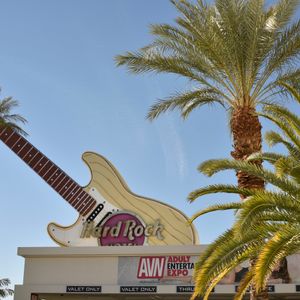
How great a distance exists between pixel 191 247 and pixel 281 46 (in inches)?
359

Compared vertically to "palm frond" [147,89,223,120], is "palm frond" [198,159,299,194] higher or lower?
lower

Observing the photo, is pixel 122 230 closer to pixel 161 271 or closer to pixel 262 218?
pixel 161 271

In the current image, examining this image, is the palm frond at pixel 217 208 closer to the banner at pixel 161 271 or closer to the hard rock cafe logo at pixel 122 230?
the banner at pixel 161 271

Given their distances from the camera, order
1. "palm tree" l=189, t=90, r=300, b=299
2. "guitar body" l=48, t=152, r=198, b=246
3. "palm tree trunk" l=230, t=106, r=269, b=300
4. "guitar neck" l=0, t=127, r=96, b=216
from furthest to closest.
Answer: "guitar neck" l=0, t=127, r=96, b=216, "guitar body" l=48, t=152, r=198, b=246, "palm tree trunk" l=230, t=106, r=269, b=300, "palm tree" l=189, t=90, r=300, b=299

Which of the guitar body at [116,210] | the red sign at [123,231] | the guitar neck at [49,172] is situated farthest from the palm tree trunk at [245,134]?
the guitar neck at [49,172]

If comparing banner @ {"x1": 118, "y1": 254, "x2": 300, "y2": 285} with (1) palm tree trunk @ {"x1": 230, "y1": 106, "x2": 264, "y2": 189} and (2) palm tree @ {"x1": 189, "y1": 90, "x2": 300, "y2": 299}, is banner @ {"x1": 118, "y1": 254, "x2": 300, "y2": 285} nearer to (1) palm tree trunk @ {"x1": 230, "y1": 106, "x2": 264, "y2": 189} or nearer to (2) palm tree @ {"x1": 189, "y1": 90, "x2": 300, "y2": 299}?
(1) palm tree trunk @ {"x1": 230, "y1": 106, "x2": 264, "y2": 189}

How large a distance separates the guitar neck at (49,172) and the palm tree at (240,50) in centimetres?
1042

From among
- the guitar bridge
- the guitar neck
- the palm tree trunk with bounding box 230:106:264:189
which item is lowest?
the palm tree trunk with bounding box 230:106:264:189

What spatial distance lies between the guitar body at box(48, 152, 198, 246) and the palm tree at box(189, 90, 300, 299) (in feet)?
33.7

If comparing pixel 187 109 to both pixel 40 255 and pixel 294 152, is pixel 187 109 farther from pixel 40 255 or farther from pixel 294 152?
pixel 40 255

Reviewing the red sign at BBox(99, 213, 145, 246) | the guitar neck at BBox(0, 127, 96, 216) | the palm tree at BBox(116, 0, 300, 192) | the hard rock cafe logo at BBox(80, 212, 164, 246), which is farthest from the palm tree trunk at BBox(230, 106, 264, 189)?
the guitar neck at BBox(0, 127, 96, 216)

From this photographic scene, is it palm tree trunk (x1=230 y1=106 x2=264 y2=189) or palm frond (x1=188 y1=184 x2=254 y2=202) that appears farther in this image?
palm tree trunk (x1=230 y1=106 x2=264 y2=189)

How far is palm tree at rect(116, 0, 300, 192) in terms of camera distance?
16.9 meters

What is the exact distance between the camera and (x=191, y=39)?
1767cm
